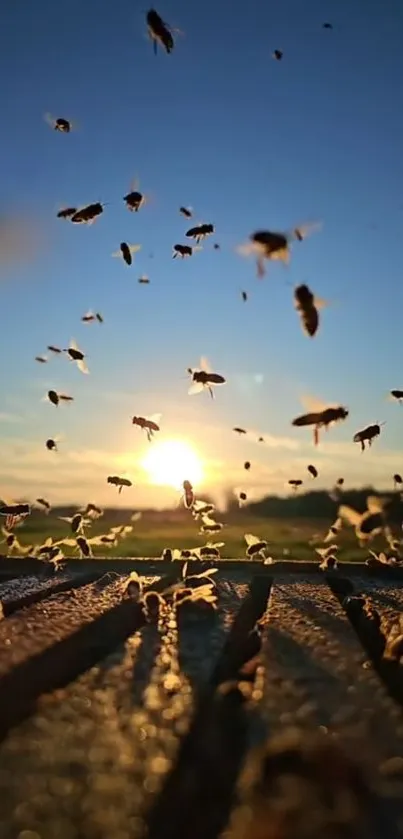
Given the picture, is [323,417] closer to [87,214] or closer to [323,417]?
[323,417]

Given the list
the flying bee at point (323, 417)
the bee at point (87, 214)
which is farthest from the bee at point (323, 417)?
the bee at point (87, 214)

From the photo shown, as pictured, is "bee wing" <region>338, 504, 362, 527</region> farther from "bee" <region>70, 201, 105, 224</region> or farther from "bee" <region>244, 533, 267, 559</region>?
"bee" <region>70, 201, 105, 224</region>

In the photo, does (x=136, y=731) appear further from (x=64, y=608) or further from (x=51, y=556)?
(x=51, y=556)

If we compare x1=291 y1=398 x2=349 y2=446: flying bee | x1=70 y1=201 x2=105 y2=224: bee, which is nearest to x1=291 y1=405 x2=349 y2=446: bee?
x1=291 y1=398 x2=349 y2=446: flying bee

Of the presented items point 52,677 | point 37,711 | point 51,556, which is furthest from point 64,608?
point 51,556

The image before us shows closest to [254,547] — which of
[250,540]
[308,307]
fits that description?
[250,540]

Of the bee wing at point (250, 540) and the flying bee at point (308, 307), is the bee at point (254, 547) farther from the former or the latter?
the flying bee at point (308, 307)

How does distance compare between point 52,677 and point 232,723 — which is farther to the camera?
point 52,677
